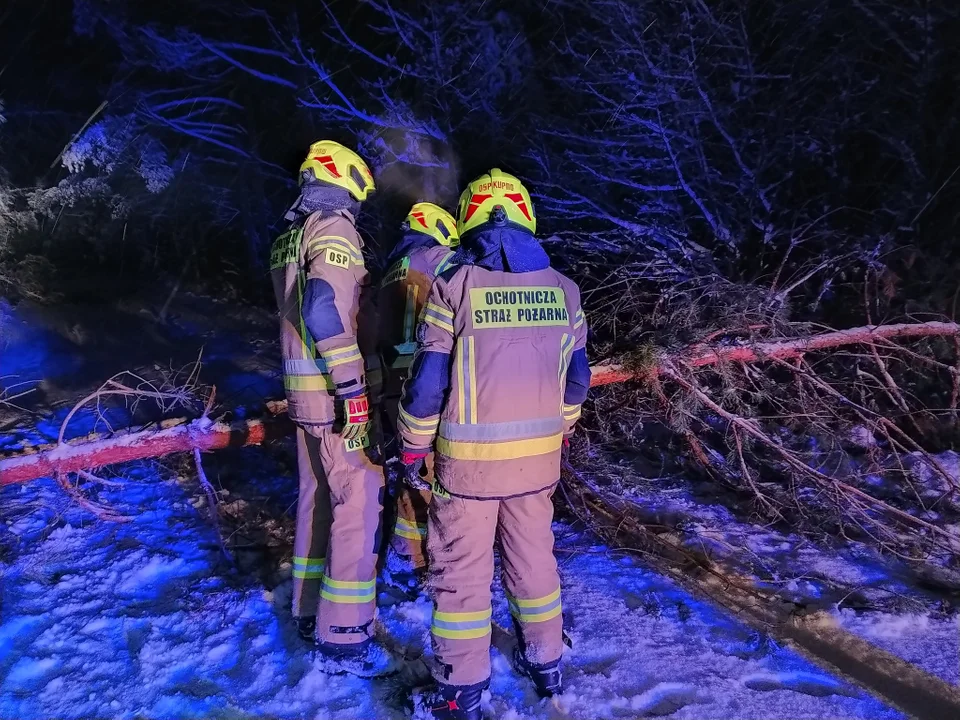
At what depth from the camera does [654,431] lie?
5.05m

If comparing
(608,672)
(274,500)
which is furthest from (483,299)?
(274,500)

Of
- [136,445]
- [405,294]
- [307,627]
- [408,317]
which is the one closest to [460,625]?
[307,627]

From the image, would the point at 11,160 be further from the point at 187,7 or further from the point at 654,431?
the point at 654,431

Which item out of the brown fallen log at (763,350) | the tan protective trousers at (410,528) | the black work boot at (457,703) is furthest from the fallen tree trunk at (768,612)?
the black work boot at (457,703)

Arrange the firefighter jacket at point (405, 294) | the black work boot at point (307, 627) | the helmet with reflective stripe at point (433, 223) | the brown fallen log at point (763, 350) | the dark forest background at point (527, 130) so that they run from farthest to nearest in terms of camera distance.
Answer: the dark forest background at point (527, 130) < the brown fallen log at point (763, 350) < the helmet with reflective stripe at point (433, 223) < the firefighter jacket at point (405, 294) < the black work boot at point (307, 627)

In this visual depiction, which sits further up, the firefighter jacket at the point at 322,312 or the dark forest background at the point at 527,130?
the dark forest background at the point at 527,130

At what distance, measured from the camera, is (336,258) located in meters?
2.39

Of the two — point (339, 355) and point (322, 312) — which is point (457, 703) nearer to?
point (339, 355)

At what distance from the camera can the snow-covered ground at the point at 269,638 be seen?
235 cm

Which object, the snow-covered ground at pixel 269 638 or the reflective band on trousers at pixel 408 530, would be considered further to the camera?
the reflective band on trousers at pixel 408 530

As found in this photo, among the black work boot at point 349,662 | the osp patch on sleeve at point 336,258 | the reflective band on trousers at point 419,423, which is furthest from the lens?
the black work boot at point 349,662

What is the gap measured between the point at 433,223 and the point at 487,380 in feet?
5.22

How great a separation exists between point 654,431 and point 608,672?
2876mm

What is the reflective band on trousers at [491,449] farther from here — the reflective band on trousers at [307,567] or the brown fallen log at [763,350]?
the brown fallen log at [763,350]
